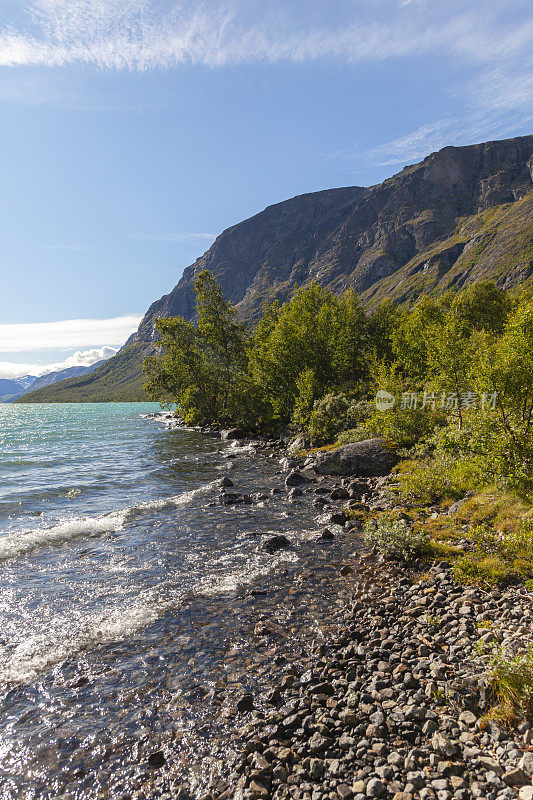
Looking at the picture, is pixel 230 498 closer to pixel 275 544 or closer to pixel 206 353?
pixel 275 544

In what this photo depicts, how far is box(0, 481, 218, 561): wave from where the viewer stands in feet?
52.9

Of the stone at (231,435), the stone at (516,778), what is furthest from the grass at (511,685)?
the stone at (231,435)

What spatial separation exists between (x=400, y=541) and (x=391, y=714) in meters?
6.70

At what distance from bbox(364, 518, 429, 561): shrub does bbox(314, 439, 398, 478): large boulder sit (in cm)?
1147

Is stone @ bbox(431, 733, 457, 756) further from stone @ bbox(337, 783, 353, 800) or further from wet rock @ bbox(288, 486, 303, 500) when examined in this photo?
wet rock @ bbox(288, 486, 303, 500)

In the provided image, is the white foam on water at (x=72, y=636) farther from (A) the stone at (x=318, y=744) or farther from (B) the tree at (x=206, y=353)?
(B) the tree at (x=206, y=353)

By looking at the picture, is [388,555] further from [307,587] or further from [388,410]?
[388,410]

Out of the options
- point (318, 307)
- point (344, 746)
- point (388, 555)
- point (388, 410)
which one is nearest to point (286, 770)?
Answer: point (344, 746)

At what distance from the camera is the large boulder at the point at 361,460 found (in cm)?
2516

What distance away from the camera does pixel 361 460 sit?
25.8 metres

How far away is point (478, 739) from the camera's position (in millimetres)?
5434

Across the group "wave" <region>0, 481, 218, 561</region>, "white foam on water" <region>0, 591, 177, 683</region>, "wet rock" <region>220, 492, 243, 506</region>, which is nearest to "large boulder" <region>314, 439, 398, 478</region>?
"wet rock" <region>220, 492, 243, 506</region>

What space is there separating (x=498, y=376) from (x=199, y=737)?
41.2ft

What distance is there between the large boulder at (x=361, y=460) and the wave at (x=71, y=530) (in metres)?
10.4
